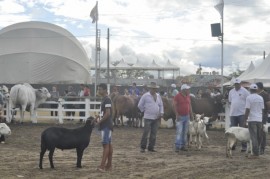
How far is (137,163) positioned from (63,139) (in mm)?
1890

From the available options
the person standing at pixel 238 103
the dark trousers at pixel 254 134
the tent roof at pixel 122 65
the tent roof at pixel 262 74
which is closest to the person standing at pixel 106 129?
the dark trousers at pixel 254 134

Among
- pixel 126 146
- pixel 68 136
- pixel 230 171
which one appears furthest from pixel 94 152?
pixel 230 171

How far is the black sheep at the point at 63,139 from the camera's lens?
9.37m

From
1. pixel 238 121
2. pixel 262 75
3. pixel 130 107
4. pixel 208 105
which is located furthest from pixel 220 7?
pixel 238 121

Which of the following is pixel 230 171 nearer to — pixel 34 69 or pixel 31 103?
pixel 31 103

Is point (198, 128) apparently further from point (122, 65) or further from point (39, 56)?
point (122, 65)

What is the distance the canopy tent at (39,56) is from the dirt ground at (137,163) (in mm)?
35059

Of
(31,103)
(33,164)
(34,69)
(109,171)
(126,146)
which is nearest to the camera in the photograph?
(109,171)

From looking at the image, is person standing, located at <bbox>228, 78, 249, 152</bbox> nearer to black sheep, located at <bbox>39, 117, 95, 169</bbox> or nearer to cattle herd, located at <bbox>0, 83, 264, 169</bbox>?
cattle herd, located at <bbox>0, 83, 264, 169</bbox>

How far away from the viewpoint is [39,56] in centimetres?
4884

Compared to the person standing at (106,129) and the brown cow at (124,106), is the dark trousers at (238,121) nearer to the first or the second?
the person standing at (106,129)

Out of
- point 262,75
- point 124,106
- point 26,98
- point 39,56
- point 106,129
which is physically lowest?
point 106,129

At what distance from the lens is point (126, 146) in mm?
13711

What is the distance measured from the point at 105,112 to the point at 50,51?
136 ft
